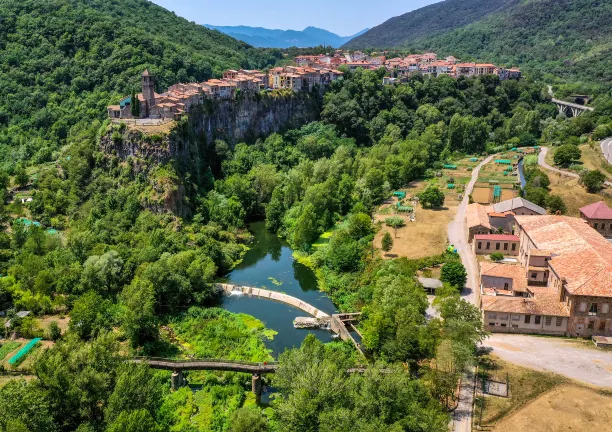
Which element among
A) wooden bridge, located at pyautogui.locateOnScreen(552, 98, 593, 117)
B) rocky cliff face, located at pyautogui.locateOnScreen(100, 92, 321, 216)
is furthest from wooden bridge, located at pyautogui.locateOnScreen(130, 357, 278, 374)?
wooden bridge, located at pyautogui.locateOnScreen(552, 98, 593, 117)

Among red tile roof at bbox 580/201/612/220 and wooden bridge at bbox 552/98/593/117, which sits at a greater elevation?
wooden bridge at bbox 552/98/593/117

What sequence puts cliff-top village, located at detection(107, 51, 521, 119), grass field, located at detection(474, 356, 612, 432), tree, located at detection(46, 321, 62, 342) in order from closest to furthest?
grass field, located at detection(474, 356, 612, 432), tree, located at detection(46, 321, 62, 342), cliff-top village, located at detection(107, 51, 521, 119)

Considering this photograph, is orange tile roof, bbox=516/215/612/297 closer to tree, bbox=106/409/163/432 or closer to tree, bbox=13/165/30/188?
tree, bbox=106/409/163/432

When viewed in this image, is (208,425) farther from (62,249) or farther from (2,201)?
(2,201)

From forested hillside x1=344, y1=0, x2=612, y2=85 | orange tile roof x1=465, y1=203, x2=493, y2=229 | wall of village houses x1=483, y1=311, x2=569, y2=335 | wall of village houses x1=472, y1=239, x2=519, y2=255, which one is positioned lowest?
wall of village houses x1=483, y1=311, x2=569, y2=335

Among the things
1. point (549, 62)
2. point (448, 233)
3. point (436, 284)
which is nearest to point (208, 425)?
point (436, 284)

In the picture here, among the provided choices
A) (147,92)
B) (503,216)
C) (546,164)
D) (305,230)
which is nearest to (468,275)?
(503,216)
